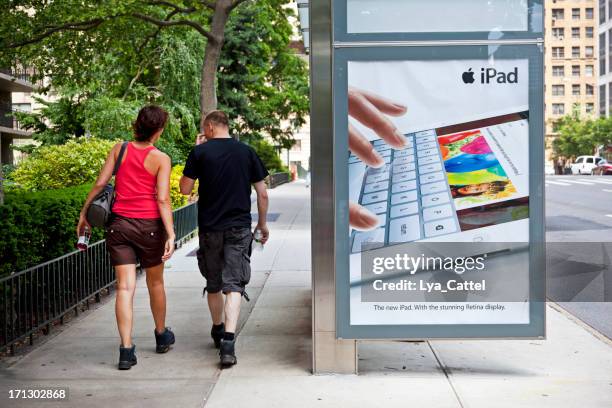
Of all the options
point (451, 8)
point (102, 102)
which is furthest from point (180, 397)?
point (102, 102)

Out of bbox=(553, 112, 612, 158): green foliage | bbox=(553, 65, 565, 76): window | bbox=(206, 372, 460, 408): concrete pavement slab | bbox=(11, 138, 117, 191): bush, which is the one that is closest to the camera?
bbox=(206, 372, 460, 408): concrete pavement slab

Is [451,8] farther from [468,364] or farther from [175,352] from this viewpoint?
[175,352]

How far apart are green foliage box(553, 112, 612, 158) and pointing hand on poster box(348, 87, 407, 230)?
272ft

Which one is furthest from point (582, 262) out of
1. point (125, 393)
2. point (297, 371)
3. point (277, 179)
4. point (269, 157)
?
point (269, 157)

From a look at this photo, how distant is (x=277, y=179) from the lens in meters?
51.8

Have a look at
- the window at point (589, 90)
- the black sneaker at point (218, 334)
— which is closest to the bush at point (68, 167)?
the black sneaker at point (218, 334)

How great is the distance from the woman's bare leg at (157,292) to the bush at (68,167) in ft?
39.3

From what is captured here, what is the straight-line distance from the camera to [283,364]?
602 centimetres

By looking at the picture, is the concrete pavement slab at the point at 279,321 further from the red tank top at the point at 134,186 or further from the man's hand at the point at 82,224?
the man's hand at the point at 82,224

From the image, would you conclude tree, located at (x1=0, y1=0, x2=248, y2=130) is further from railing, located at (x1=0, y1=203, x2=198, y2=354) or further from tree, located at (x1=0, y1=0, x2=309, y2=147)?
railing, located at (x1=0, y1=203, x2=198, y2=354)

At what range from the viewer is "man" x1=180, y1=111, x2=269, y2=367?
6078mm

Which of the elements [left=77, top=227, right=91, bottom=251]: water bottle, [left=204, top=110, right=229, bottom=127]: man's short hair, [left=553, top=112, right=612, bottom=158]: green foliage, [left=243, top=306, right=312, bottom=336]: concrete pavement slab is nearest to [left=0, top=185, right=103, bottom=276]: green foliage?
[left=77, top=227, right=91, bottom=251]: water bottle

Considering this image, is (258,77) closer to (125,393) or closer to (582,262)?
(582,262)

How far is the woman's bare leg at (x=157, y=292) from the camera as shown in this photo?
20.5 ft
